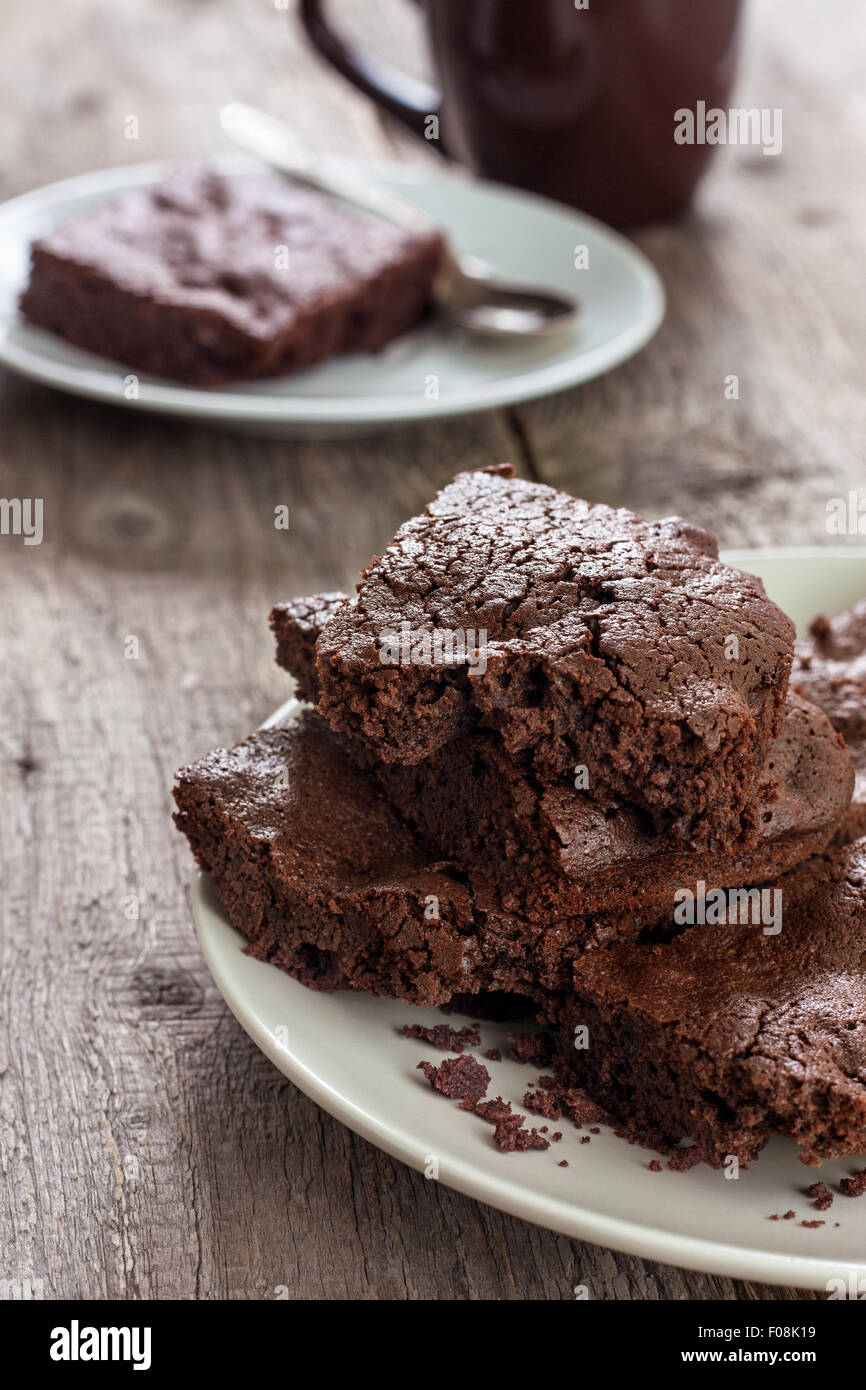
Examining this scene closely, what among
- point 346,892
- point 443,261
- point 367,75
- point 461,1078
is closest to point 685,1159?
point 461,1078

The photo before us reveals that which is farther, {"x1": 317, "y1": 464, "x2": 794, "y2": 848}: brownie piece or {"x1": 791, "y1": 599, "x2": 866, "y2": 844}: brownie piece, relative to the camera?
{"x1": 791, "y1": 599, "x2": 866, "y2": 844}: brownie piece

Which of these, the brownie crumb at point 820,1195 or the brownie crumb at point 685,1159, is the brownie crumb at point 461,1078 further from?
the brownie crumb at point 820,1195

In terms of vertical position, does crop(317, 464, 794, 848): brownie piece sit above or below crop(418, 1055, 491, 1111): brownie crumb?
above

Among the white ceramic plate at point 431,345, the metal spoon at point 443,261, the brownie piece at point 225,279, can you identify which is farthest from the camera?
the metal spoon at point 443,261

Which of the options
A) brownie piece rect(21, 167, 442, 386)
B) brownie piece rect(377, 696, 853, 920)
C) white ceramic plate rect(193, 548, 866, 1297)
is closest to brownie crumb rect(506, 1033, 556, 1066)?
white ceramic plate rect(193, 548, 866, 1297)

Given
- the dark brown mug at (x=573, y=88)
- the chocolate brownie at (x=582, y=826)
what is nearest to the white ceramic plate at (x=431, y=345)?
the dark brown mug at (x=573, y=88)

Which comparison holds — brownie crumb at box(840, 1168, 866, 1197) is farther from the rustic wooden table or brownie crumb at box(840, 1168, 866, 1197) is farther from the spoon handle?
the spoon handle
